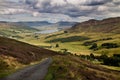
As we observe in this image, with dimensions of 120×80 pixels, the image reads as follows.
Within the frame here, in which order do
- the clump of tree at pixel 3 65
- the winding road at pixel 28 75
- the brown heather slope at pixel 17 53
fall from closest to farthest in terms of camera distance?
the winding road at pixel 28 75, the clump of tree at pixel 3 65, the brown heather slope at pixel 17 53

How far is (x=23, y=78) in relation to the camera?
4934cm

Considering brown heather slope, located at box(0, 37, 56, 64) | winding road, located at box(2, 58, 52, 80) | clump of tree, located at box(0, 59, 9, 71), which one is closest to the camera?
winding road, located at box(2, 58, 52, 80)

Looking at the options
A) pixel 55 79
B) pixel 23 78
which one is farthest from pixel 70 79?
pixel 23 78

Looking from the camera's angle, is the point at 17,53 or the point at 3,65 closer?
the point at 3,65

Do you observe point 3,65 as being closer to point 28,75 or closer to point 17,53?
point 28,75

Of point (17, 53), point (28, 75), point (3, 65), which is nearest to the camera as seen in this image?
point (28, 75)

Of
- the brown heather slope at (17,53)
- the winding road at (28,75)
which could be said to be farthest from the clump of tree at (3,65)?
the brown heather slope at (17,53)

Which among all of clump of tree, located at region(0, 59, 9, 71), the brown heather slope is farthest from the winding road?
the brown heather slope

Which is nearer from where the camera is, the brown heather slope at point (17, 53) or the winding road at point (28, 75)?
the winding road at point (28, 75)

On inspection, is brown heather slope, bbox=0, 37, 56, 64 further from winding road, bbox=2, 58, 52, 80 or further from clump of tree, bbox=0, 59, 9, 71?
winding road, bbox=2, 58, 52, 80

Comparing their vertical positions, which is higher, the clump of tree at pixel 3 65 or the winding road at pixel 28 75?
the clump of tree at pixel 3 65

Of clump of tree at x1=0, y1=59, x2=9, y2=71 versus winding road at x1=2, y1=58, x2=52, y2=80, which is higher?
clump of tree at x1=0, y1=59, x2=9, y2=71

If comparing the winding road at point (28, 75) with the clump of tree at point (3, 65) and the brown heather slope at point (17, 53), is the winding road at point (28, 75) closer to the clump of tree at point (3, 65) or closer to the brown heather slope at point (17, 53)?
the clump of tree at point (3, 65)

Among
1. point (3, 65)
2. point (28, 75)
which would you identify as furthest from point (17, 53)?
point (28, 75)
